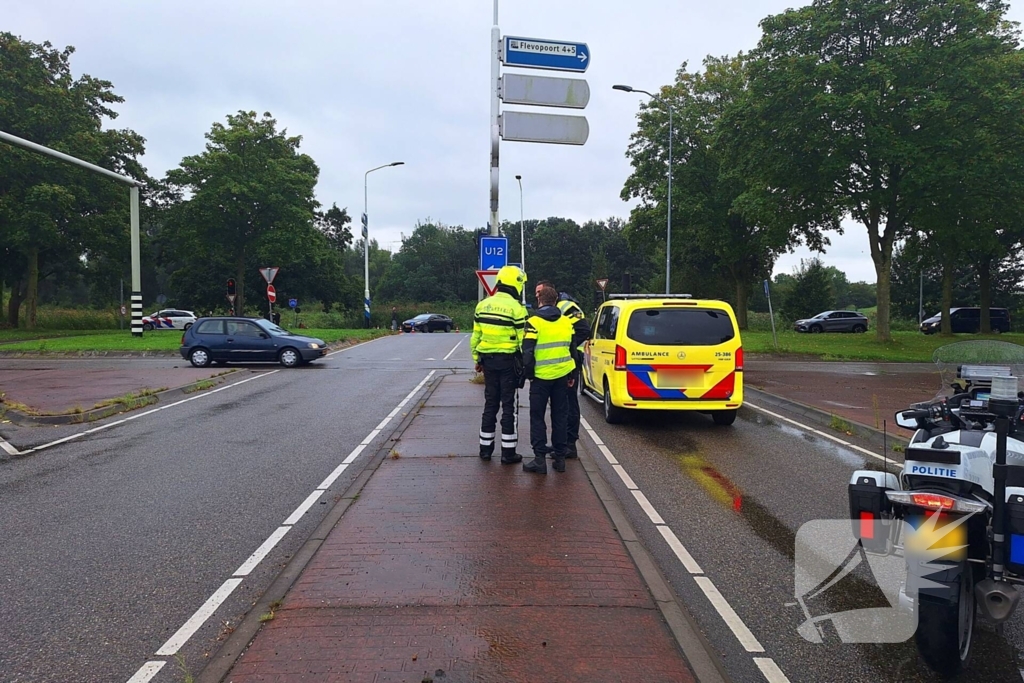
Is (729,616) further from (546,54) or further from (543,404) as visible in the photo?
(546,54)

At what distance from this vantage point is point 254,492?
6.88 metres

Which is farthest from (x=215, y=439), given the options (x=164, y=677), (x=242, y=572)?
(x=164, y=677)

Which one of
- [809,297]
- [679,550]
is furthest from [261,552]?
[809,297]

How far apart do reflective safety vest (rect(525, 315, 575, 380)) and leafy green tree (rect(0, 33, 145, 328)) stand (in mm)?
35872

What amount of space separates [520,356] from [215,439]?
4.48m

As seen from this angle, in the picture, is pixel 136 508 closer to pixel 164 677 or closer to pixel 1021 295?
pixel 164 677

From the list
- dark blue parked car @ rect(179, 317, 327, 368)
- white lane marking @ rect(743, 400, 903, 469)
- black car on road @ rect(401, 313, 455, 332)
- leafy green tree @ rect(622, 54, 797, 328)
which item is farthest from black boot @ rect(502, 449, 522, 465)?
black car on road @ rect(401, 313, 455, 332)

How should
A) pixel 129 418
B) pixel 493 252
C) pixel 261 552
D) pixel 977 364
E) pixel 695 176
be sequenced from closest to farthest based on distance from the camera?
pixel 977 364 < pixel 261 552 < pixel 129 418 < pixel 493 252 < pixel 695 176

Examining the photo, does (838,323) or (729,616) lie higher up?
(838,323)

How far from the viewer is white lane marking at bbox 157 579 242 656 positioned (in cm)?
374

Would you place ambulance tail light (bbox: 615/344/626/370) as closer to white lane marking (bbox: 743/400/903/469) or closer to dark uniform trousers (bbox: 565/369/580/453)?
dark uniform trousers (bbox: 565/369/580/453)

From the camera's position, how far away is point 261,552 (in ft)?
17.0

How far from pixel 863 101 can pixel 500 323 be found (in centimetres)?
2071

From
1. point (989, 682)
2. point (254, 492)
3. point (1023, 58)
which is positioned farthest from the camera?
point (1023, 58)
